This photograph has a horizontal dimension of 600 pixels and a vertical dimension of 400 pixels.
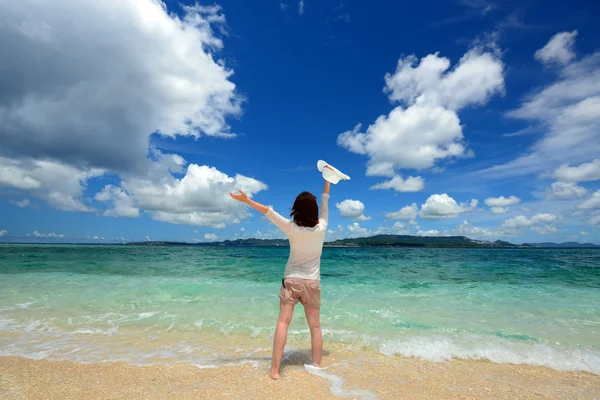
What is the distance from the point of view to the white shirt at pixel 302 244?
4.37 meters

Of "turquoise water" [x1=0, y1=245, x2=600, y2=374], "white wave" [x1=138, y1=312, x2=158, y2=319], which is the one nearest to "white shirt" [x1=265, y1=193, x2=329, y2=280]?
"turquoise water" [x1=0, y1=245, x2=600, y2=374]

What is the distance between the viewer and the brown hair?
14.2 ft

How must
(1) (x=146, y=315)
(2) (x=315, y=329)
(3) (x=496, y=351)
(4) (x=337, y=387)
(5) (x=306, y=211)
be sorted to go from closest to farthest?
1. (4) (x=337, y=387)
2. (5) (x=306, y=211)
3. (2) (x=315, y=329)
4. (3) (x=496, y=351)
5. (1) (x=146, y=315)

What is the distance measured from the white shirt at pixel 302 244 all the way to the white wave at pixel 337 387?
56.7 inches

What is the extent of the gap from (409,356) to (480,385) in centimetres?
139

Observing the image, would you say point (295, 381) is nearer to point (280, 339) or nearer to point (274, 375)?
point (274, 375)

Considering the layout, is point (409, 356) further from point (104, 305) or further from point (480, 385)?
point (104, 305)

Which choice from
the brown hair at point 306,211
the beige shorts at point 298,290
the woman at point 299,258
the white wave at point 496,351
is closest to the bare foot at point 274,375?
the woman at point 299,258

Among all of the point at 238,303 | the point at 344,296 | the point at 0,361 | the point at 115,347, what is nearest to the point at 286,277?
the point at 115,347

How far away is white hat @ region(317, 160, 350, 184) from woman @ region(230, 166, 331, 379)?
45cm

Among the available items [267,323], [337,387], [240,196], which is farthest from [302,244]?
[267,323]

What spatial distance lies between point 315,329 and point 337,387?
0.79m

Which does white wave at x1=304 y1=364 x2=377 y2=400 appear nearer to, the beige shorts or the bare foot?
the bare foot

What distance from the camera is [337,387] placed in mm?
4168
